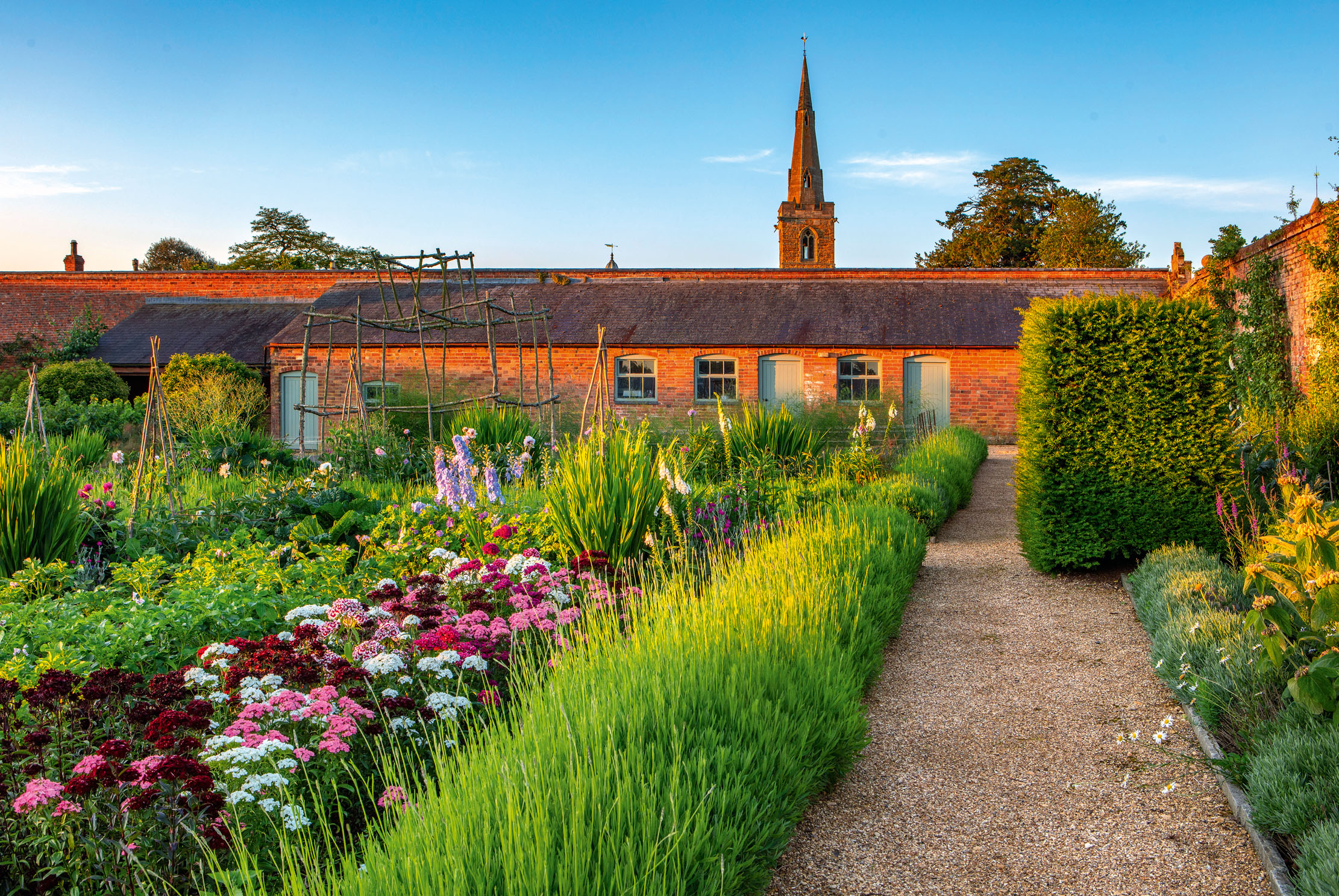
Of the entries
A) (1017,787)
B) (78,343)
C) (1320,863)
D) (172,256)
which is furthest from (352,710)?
(172,256)

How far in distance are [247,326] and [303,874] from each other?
87.2ft

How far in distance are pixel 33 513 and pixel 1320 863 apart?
6.37m

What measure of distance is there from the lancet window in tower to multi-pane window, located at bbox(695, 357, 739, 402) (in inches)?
904

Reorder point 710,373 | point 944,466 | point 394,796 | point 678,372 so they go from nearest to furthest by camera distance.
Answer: point 394,796
point 944,466
point 678,372
point 710,373

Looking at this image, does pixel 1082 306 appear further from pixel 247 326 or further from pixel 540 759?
pixel 247 326

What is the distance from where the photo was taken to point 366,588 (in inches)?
171

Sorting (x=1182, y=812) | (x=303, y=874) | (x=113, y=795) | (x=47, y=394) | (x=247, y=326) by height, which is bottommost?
(x=1182, y=812)

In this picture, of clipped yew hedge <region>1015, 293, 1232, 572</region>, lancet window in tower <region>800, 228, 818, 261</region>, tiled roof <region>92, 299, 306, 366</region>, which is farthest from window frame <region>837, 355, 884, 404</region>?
lancet window in tower <region>800, 228, 818, 261</region>

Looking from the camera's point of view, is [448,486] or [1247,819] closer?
[1247,819]

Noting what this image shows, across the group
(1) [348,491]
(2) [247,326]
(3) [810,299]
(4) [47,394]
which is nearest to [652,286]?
(3) [810,299]

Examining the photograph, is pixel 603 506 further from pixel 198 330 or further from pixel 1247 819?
pixel 198 330

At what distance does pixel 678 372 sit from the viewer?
2150 centimetres

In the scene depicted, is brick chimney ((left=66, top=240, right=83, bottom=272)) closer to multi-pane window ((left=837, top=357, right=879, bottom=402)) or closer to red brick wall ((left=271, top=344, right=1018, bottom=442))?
red brick wall ((left=271, top=344, right=1018, bottom=442))

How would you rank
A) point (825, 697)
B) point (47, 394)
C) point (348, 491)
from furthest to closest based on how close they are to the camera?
point (47, 394) < point (348, 491) < point (825, 697)
